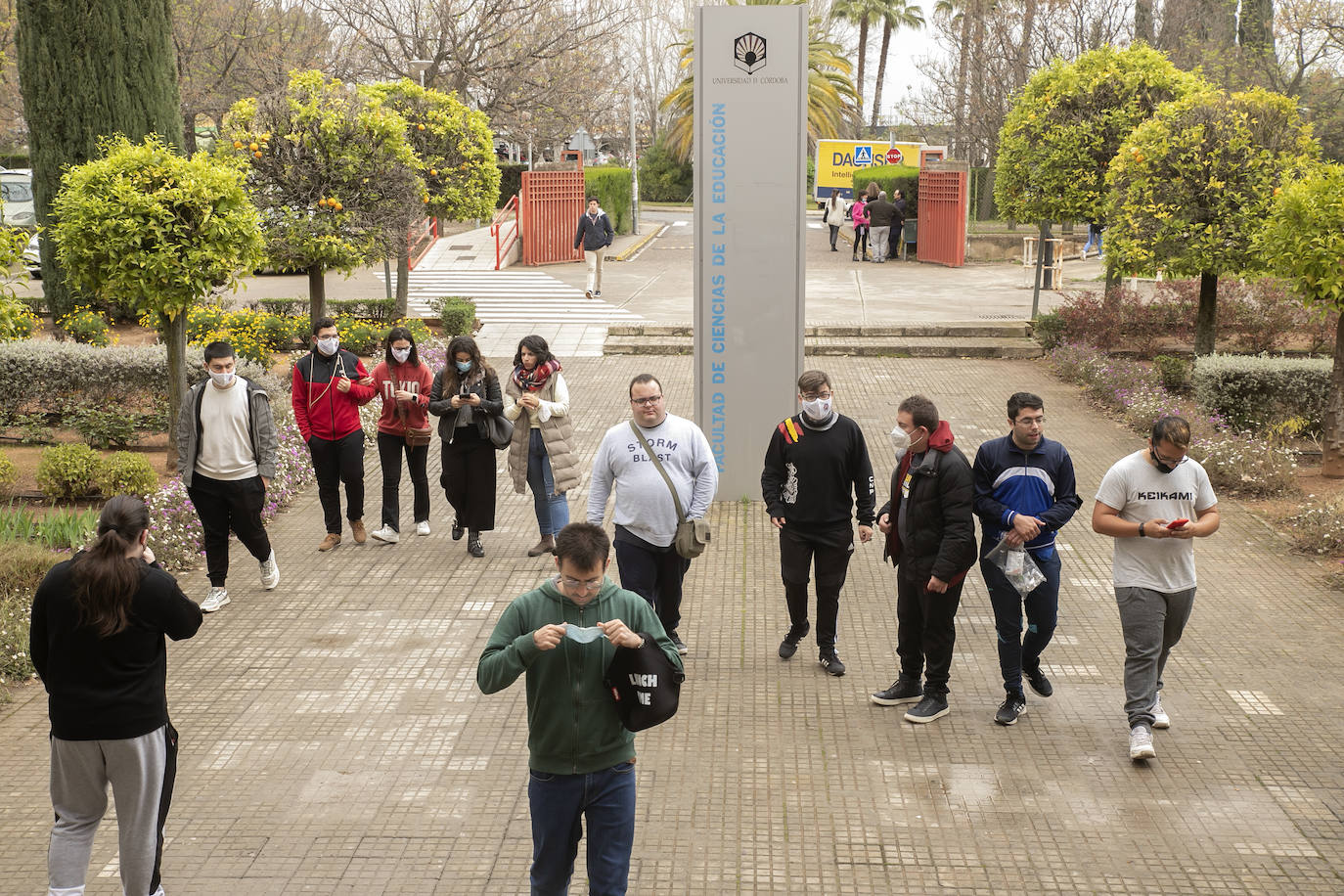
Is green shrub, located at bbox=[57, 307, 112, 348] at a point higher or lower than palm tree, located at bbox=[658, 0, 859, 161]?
lower

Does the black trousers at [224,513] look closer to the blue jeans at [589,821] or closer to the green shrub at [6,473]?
the green shrub at [6,473]

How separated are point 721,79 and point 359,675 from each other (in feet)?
17.7

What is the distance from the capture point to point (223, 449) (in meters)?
7.44

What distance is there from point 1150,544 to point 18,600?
6430 mm

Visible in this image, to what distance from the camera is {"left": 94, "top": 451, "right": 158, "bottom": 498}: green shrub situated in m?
9.38

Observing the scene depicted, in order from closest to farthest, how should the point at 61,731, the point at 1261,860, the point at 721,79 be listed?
the point at 61,731, the point at 1261,860, the point at 721,79

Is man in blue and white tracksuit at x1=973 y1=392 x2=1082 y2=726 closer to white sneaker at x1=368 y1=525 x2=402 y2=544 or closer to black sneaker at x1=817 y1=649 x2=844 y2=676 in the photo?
black sneaker at x1=817 y1=649 x2=844 y2=676

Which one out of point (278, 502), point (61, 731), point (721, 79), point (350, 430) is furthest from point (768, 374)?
point (61, 731)

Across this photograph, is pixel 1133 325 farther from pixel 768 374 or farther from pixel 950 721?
pixel 950 721

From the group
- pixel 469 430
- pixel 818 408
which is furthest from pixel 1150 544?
pixel 469 430

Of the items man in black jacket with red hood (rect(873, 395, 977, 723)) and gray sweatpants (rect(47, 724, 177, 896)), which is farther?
man in black jacket with red hood (rect(873, 395, 977, 723))

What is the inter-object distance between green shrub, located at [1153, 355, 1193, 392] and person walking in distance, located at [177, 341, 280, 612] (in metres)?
10.4

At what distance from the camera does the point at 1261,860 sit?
15.8ft

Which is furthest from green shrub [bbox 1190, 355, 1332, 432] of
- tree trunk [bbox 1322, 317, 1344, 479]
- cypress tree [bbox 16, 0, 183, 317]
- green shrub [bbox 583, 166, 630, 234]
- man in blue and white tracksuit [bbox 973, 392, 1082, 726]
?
green shrub [bbox 583, 166, 630, 234]
